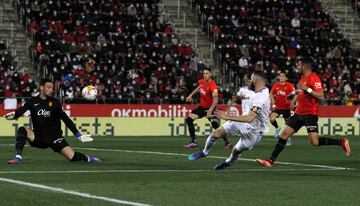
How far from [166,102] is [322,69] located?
10.3m

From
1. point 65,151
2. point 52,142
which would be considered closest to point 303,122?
point 65,151

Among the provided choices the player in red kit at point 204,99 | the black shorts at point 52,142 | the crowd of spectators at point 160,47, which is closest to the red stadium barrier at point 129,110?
the crowd of spectators at point 160,47

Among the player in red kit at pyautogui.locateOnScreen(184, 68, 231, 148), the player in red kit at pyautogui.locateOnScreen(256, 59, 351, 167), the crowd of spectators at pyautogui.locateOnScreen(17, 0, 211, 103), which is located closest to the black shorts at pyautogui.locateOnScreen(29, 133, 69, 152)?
the player in red kit at pyautogui.locateOnScreen(256, 59, 351, 167)

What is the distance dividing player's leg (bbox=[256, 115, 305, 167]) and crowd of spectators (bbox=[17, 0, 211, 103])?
65.0 feet

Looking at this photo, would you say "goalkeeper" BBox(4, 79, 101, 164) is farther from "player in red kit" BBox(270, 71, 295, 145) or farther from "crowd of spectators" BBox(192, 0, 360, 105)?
"crowd of spectators" BBox(192, 0, 360, 105)

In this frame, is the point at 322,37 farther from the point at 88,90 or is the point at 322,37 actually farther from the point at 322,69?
the point at 88,90

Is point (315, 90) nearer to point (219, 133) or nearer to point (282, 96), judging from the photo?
point (219, 133)

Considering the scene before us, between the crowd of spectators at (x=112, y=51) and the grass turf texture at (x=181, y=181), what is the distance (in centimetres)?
1791

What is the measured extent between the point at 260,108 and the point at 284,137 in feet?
9.47

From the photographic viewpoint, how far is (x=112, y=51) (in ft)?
140

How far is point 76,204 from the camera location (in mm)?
11320

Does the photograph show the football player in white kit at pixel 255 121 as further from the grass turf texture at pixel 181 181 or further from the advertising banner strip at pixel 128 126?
the advertising banner strip at pixel 128 126

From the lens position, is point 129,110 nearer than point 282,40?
Yes

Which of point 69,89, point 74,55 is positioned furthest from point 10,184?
point 74,55
